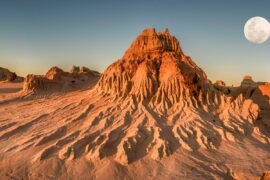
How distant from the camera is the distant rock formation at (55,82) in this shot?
32875 mm

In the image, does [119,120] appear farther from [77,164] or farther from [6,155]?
[6,155]

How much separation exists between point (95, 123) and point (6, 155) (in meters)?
6.23

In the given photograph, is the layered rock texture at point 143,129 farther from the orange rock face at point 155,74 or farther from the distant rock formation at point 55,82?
the distant rock formation at point 55,82

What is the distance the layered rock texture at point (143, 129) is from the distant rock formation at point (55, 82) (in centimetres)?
563

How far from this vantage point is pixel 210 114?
2055cm

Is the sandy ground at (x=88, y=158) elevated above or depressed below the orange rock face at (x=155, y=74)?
below

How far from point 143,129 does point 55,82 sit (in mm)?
22783

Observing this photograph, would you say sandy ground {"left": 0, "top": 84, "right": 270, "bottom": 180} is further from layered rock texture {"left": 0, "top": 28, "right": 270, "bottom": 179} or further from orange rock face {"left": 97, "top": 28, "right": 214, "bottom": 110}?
orange rock face {"left": 97, "top": 28, "right": 214, "bottom": 110}

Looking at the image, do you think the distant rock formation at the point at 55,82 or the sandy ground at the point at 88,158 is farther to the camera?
the distant rock formation at the point at 55,82

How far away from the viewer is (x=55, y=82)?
3575 centimetres

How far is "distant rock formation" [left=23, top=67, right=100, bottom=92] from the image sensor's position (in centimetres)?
3288

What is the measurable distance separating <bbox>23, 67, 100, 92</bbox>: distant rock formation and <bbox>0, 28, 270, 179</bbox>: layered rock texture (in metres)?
5.63

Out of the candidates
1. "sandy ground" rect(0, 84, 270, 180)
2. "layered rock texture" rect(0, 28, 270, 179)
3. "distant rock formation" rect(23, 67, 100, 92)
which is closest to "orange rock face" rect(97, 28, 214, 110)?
"layered rock texture" rect(0, 28, 270, 179)

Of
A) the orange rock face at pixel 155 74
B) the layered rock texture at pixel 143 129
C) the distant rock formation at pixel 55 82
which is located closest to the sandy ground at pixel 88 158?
the layered rock texture at pixel 143 129
